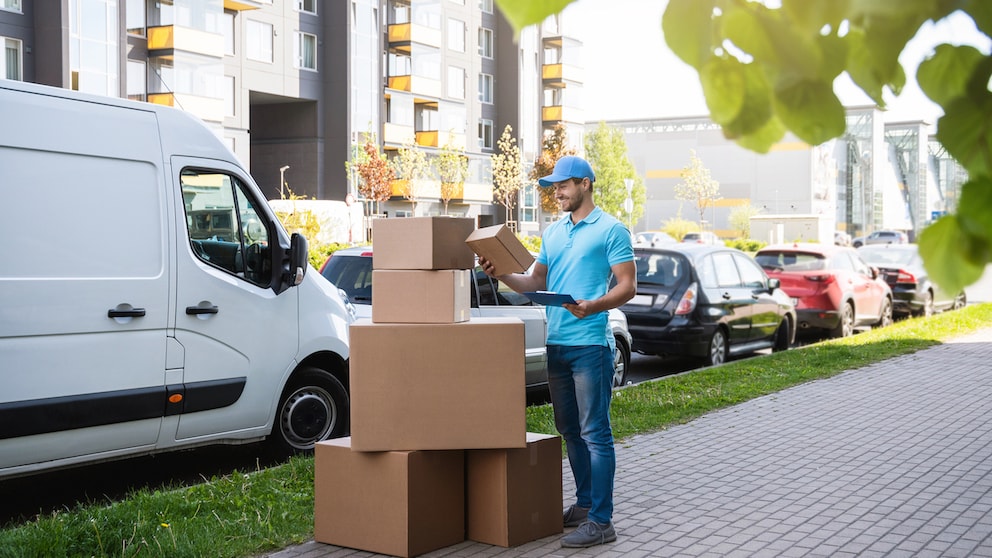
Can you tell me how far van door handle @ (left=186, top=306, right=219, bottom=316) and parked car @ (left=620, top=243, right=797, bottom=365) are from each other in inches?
281

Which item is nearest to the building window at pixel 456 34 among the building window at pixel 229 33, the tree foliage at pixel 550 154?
the tree foliage at pixel 550 154

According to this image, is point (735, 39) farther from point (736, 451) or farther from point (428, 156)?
point (428, 156)

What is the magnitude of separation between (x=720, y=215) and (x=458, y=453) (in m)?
110

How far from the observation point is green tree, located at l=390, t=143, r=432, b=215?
56.9 m

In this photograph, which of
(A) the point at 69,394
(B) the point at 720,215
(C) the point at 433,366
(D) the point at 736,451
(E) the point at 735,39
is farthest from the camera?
Answer: (B) the point at 720,215

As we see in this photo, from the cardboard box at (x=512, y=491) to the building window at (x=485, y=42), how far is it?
64.5 m

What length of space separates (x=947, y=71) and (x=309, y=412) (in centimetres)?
695

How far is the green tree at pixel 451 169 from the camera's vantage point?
59781 mm

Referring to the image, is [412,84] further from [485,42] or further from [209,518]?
[209,518]

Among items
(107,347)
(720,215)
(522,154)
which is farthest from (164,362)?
(720,215)

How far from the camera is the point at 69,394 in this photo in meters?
6.15

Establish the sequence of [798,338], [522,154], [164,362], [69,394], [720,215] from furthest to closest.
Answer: [720,215], [522,154], [798,338], [164,362], [69,394]

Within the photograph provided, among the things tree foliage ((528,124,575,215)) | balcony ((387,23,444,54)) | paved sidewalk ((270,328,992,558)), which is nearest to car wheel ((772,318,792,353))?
paved sidewalk ((270,328,992,558))

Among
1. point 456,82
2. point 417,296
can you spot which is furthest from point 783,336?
point 456,82
